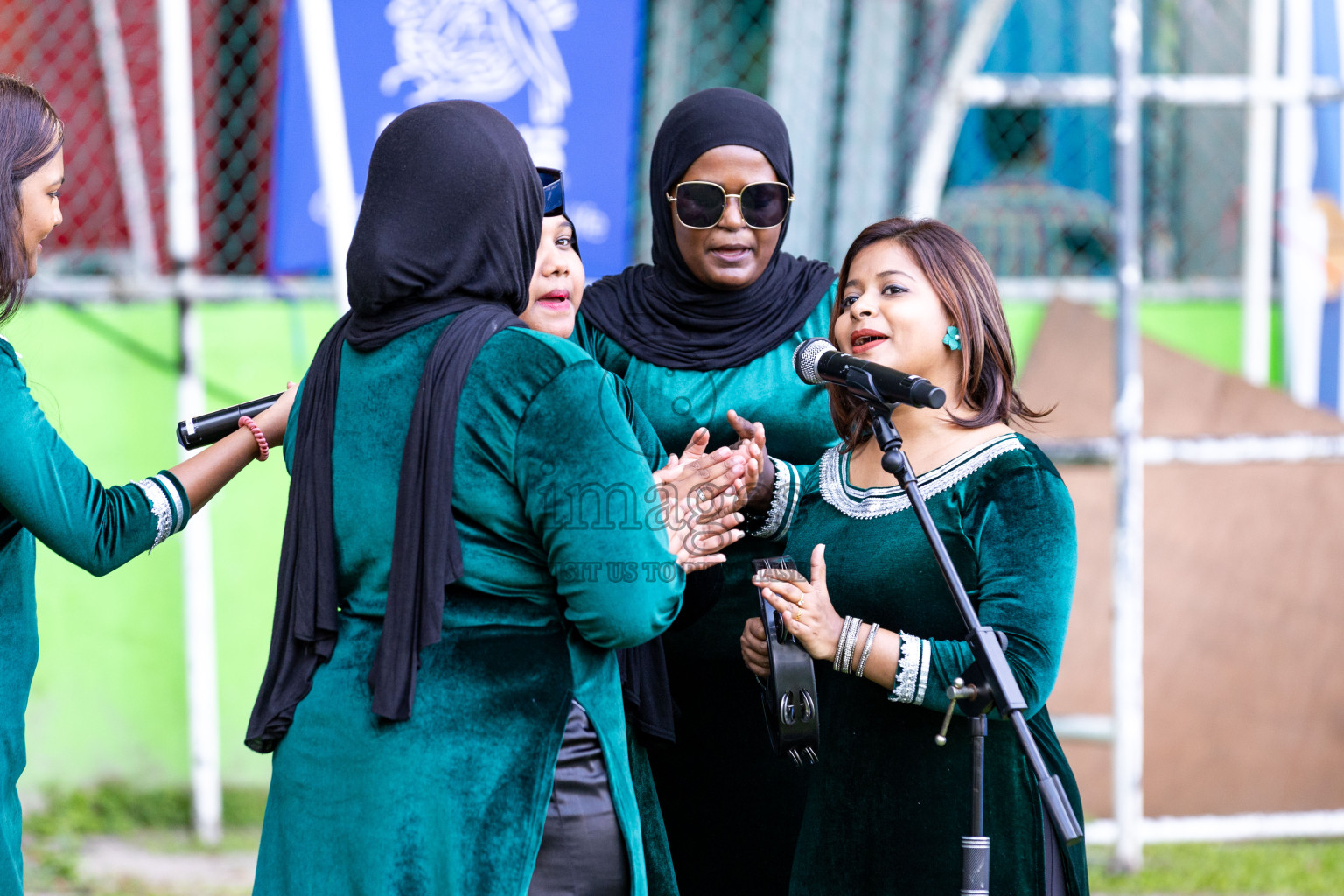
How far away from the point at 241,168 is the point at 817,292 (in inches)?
126

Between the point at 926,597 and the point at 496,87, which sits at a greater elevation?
the point at 496,87

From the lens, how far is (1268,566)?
475cm

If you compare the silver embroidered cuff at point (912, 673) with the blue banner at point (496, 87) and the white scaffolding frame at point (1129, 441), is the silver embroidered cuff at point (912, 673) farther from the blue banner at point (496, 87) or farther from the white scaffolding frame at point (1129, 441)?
the blue banner at point (496, 87)

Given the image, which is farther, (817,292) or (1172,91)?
(1172,91)

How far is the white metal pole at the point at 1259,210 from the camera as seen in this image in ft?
16.8

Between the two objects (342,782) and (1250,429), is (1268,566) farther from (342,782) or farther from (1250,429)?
(342,782)

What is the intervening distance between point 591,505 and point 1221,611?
3.69m

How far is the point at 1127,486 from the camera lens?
13.9ft

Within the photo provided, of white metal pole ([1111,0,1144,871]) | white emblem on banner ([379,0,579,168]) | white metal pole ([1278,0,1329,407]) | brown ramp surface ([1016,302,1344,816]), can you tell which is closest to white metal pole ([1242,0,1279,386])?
white metal pole ([1278,0,1329,407])

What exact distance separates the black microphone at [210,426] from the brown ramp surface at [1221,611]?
10.2 feet

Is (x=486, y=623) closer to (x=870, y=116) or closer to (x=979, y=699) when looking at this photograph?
(x=979, y=699)

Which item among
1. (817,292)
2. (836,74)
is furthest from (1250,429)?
(817,292)

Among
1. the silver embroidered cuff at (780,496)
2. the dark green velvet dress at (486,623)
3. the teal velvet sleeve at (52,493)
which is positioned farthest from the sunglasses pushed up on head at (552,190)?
the teal velvet sleeve at (52,493)

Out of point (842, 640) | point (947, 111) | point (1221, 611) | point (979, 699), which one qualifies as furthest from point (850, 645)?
point (1221, 611)
